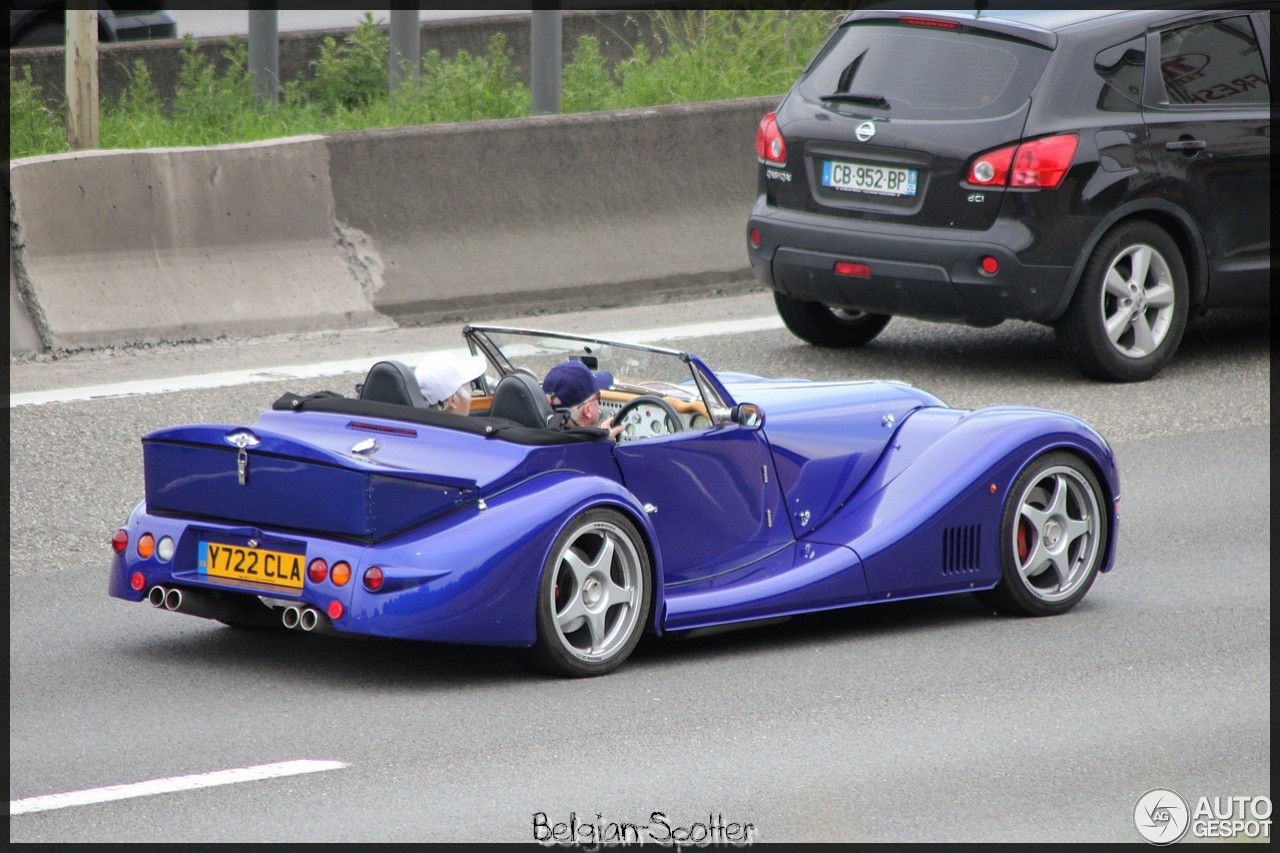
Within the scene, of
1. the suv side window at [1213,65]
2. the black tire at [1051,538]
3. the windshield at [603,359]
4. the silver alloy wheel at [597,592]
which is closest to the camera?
the silver alloy wheel at [597,592]

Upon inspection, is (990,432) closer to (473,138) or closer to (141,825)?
(141,825)

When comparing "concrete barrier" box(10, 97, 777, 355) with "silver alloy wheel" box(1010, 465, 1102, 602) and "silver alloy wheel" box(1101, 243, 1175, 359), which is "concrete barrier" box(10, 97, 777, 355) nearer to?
"silver alloy wheel" box(1101, 243, 1175, 359)

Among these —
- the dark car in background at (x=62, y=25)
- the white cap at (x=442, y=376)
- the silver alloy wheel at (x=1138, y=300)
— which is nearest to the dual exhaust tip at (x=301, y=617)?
the white cap at (x=442, y=376)

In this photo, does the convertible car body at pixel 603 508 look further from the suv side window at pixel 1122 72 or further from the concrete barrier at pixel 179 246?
the concrete barrier at pixel 179 246

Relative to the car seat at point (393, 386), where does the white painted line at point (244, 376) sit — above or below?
below

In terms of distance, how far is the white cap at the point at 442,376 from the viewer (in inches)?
269

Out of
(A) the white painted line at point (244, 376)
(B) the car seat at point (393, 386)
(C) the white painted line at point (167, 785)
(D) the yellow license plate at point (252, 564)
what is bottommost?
(A) the white painted line at point (244, 376)

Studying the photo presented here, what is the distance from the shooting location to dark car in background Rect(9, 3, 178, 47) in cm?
1773

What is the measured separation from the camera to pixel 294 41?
55.3 ft

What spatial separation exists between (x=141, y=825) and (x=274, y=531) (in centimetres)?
139

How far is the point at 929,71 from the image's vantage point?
11.0m

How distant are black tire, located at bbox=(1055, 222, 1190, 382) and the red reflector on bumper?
3.44ft

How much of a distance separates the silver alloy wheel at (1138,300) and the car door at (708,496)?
452 centimetres

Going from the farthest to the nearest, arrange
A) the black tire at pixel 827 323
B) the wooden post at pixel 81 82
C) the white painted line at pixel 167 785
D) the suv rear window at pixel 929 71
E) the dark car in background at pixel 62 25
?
the dark car in background at pixel 62 25 < the wooden post at pixel 81 82 < the black tire at pixel 827 323 < the suv rear window at pixel 929 71 < the white painted line at pixel 167 785
